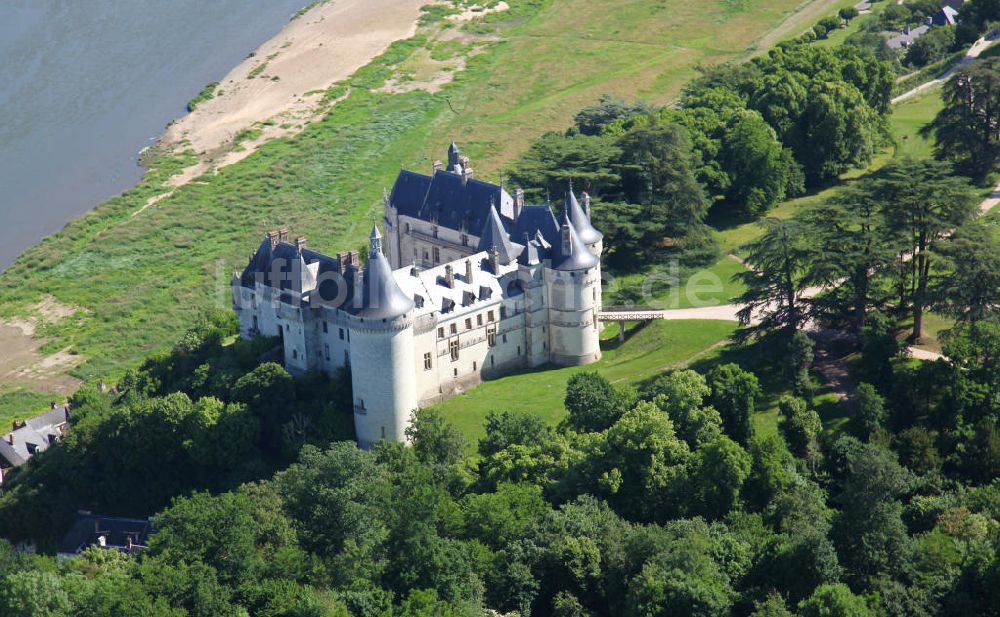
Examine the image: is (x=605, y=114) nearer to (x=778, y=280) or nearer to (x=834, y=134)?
(x=834, y=134)

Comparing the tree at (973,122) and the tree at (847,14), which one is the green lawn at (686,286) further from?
the tree at (847,14)

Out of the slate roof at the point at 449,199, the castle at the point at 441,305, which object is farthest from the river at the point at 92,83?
the castle at the point at 441,305

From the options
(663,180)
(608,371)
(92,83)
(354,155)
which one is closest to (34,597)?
(608,371)

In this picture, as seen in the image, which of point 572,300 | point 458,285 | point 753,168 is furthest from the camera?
point 753,168

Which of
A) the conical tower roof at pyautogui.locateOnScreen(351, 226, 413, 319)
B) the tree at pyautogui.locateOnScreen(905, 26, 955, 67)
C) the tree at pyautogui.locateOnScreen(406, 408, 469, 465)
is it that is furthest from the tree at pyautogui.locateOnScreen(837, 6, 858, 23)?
the tree at pyautogui.locateOnScreen(406, 408, 469, 465)

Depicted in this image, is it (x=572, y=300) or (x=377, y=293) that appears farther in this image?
(x=572, y=300)

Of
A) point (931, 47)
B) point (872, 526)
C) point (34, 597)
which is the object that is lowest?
point (34, 597)
